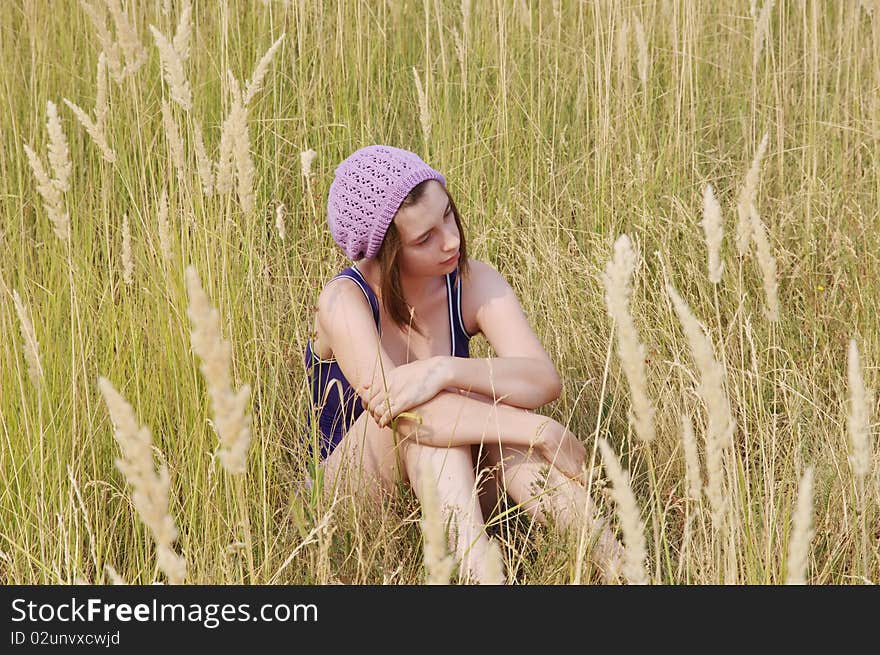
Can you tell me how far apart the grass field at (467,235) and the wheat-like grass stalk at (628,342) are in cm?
28

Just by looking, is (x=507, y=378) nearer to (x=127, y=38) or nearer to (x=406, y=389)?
(x=406, y=389)

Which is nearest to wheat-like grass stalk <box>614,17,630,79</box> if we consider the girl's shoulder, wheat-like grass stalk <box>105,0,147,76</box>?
the girl's shoulder

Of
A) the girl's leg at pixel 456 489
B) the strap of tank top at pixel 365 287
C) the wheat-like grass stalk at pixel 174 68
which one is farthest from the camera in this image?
the strap of tank top at pixel 365 287

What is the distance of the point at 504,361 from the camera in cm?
211

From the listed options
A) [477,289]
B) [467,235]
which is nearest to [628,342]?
[477,289]

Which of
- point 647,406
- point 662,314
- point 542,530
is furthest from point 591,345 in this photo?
point 647,406

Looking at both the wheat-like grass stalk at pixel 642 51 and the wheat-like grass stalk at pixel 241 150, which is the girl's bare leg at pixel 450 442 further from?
the wheat-like grass stalk at pixel 642 51

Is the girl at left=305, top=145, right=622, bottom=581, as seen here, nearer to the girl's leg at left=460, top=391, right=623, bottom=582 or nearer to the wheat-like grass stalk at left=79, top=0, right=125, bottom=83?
the girl's leg at left=460, top=391, right=623, bottom=582

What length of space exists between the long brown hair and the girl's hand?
140mm

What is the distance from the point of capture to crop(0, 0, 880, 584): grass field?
1710mm

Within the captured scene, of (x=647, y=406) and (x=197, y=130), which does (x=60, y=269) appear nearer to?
(x=197, y=130)

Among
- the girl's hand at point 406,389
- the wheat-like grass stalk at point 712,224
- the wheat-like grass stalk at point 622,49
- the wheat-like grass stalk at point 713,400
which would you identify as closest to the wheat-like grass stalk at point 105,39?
the girl's hand at point 406,389

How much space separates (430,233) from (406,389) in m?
0.36

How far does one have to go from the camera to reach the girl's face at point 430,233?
214cm
